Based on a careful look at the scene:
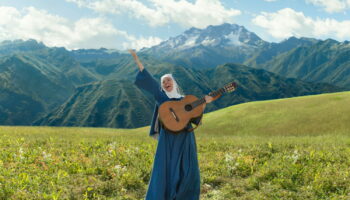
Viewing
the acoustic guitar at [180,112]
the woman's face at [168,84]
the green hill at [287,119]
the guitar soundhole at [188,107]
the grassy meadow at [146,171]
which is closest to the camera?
the acoustic guitar at [180,112]

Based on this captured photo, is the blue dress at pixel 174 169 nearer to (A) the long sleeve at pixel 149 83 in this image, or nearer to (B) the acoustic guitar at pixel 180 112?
(B) the acoustic guitar at pixel 180 112

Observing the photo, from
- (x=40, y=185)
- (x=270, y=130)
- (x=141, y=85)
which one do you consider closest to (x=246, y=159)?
(x=141, y=85)

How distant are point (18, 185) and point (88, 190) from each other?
211cm

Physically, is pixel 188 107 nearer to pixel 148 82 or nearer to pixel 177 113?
pixel 177 113

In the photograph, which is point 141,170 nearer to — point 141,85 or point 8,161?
point 141,85

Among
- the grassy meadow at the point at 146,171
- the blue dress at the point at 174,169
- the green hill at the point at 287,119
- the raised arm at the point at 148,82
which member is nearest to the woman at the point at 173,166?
the blue dress at the point at 174,169

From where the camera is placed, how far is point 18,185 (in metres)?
9.55

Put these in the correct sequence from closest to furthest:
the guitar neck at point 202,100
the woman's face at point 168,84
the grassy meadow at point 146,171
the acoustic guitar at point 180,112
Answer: the guitar neck at point 202,100 < the acoustic guitar at point 180,112 < the woman's face at point 168,84 < the grassy meadow at point 146,171

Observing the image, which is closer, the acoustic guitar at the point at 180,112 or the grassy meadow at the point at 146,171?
the acoustic guitar at the point at 180,112

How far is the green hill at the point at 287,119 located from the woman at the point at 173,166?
1889 cm

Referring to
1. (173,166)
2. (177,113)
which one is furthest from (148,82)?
(173,166)

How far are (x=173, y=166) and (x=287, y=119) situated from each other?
2309 centimetres

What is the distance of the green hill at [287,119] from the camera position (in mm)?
25781

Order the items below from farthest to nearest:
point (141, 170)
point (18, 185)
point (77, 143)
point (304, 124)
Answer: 1. point (304, 124)
2. point (77, 143)
3. point (141, 170)
4. point (18, 185)
